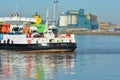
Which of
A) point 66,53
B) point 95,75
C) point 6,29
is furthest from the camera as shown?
point 6,29

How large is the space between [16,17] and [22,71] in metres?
32.2

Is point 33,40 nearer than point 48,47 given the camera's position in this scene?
No

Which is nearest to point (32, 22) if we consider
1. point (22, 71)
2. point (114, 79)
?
point (22, 71)

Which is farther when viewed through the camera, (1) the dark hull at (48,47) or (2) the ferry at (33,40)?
(2) the ferry at (33,40)

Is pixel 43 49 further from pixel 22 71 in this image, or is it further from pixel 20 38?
pixel 22 71

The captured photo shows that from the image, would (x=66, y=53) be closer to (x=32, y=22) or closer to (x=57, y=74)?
(x=32, y=22)

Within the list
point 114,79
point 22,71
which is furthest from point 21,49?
point 114,79

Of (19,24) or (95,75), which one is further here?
(19,24)

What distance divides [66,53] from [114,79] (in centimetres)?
2753

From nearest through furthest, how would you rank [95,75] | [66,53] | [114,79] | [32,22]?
[114,79]
[95,75]
[66,53]
[32,22]

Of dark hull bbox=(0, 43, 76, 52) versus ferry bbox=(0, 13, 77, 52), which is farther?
ferry bbox=(0, 13, 77, 52)

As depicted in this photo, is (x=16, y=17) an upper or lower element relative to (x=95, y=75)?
upper

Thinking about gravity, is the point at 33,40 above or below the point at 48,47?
above

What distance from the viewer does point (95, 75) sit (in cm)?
3100
